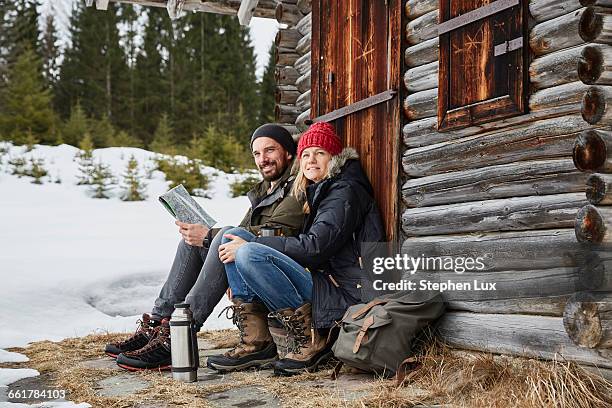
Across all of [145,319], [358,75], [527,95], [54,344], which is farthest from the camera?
[54,344]

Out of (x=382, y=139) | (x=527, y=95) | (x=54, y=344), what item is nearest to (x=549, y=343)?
(x=527, y=95)

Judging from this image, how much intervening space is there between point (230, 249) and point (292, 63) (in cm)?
343

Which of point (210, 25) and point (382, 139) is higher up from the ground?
point (210, 25)

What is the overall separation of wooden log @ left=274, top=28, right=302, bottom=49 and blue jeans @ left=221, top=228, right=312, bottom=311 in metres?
3.23

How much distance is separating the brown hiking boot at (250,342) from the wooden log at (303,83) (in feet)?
8.94

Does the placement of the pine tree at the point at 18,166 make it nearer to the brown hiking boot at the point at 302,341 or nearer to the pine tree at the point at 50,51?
the pine tree at the point at 50,51

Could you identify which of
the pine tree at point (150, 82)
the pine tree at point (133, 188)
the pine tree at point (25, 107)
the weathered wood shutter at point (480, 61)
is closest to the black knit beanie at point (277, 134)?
the weathered wood shutter at point (480, 61)

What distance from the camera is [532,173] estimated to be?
367 centimetres

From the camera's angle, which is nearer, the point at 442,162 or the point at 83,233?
the point at 442,162

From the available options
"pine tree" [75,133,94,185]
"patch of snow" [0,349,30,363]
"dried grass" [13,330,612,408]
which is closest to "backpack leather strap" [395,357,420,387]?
"dried grass" [13,330,612,408]

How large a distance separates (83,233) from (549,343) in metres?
10.3

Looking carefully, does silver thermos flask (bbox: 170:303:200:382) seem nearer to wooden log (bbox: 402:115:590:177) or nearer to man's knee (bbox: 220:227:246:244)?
man's knee (bbox: 220:227:246:244)

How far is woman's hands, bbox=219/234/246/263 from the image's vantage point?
14.4 ft

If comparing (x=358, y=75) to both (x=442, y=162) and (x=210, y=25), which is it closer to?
(x=442, y=162)
